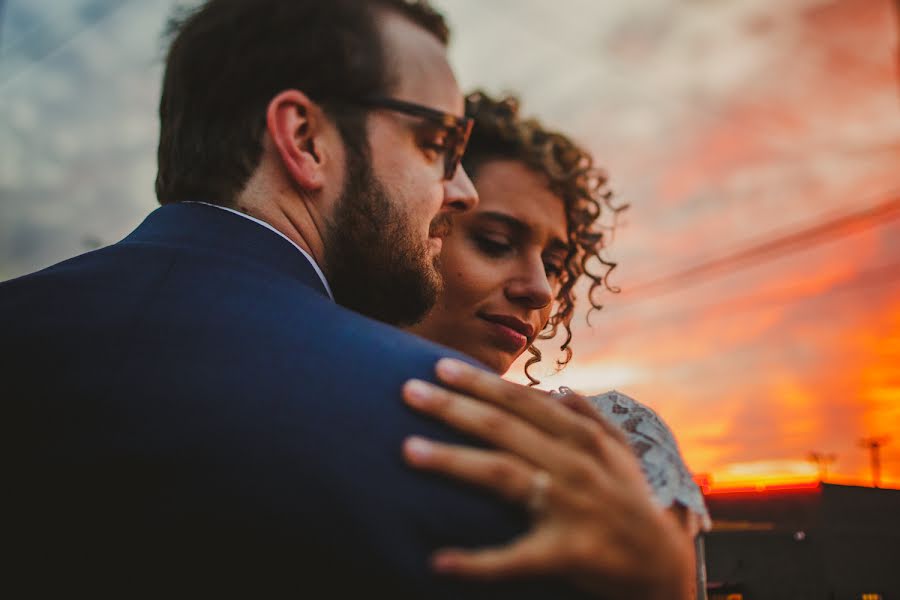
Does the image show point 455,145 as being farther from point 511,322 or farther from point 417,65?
point 511,322

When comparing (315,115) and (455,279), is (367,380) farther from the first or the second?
(455,279)

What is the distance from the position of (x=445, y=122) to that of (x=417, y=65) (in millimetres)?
185

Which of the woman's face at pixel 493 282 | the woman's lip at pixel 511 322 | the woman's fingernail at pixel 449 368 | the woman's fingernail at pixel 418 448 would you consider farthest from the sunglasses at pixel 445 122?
the woman's fingernail at pixel 418 448

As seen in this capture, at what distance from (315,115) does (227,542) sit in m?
1.24

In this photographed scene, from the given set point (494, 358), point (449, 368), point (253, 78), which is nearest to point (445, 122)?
point (253, 78)

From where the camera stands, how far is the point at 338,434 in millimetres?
913

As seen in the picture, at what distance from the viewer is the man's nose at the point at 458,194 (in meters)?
2.21

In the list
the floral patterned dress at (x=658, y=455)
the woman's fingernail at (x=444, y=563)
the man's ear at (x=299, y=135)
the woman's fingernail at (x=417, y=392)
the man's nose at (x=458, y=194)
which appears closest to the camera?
the woman's fingernail at (x=444, y=563)

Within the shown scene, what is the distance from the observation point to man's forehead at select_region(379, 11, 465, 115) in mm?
1941

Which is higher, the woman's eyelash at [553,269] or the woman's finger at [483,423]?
the woman's eyelash at [553,269]

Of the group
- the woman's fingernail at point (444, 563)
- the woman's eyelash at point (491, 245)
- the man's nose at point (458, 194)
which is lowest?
the woman's fingernail at point (444, 563)

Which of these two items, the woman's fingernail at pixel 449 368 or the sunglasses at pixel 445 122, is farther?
the sunglasses at pixel 445 122

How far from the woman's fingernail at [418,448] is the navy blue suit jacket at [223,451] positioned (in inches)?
0.7

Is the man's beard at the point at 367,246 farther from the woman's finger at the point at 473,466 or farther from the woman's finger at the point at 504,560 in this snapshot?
the woman's finger at the point at 504,560
